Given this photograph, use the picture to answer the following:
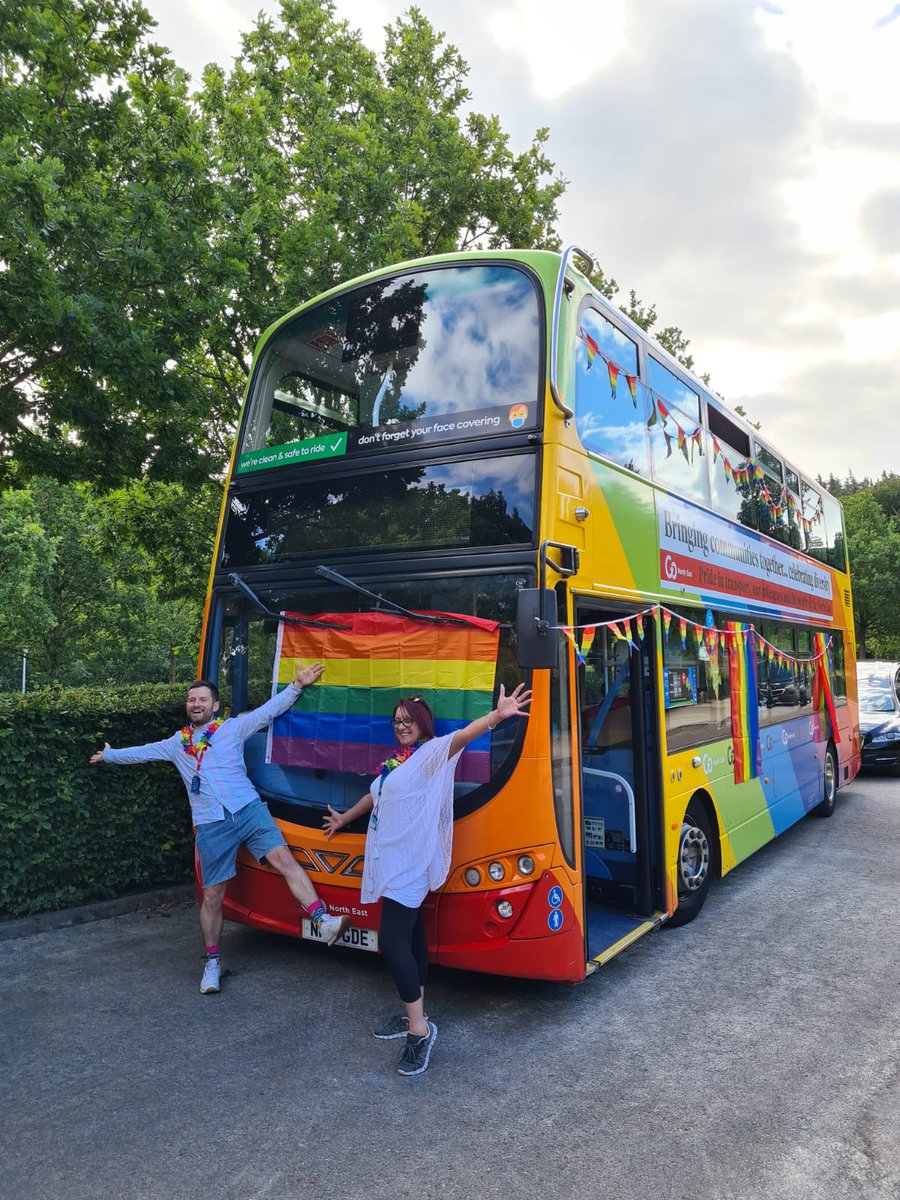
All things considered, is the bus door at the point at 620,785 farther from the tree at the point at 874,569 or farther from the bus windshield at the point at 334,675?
the tree at the point at 874,569

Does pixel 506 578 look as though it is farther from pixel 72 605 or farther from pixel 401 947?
pixel 72 605

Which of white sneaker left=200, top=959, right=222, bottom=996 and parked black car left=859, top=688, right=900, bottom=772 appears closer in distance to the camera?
white sneaker left=200, top=959, right=222, bottom=996

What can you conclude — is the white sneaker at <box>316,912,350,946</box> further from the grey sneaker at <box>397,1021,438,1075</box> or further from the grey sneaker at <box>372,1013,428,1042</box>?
the grey sneaker at <box>397,1021,438,1075</box>

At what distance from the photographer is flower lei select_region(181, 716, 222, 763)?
512cm

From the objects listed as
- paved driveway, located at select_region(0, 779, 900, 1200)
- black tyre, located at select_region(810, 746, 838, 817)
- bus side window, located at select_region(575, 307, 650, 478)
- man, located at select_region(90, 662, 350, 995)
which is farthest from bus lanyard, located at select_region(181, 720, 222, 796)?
black tyre, located at select_region(810, 746, 838, 817)

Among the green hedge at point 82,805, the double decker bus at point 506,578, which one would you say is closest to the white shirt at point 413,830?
the double decker bus at point 506,578

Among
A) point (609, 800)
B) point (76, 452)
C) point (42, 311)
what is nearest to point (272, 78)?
point (76, 452)

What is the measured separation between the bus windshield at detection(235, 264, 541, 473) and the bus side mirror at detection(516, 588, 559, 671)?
1.08m

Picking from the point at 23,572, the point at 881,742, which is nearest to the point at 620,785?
the point at 881,742

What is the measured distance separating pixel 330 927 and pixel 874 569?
4136 centimetres

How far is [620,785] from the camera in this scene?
5969 millimetres

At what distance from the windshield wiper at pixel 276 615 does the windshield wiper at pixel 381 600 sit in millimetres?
252

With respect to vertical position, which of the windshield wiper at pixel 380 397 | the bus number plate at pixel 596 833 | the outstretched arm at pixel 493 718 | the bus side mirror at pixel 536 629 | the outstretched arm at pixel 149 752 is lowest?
the bus number plate at pixel 596 833

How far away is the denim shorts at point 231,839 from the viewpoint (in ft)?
16.5
